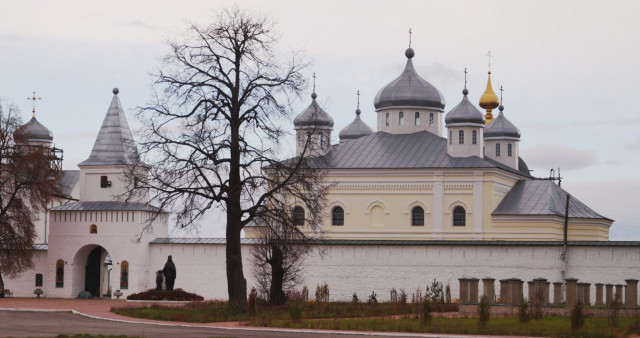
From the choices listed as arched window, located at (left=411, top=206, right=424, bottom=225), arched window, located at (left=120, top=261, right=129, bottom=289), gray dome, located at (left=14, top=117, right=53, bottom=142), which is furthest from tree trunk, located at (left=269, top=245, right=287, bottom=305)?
gray dome, located at (left=14, top=117, right=53, bottom=142)

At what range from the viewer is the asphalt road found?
932 inches

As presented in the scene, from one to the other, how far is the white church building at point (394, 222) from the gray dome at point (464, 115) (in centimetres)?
6

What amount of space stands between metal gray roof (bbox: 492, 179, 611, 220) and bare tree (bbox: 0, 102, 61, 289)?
19.9 m

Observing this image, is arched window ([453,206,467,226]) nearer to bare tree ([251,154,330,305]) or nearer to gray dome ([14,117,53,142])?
bare tree ([251,154,330,305])

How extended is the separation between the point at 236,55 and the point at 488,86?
4146 centimetres

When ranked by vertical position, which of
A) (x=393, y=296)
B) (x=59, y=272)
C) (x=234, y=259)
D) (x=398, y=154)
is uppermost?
(x=398, y=154)

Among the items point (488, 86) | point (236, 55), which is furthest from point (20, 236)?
point (488, 86)

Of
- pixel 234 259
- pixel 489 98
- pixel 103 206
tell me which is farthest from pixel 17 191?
pixel 489 98

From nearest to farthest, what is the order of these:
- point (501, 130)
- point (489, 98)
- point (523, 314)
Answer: point (523, 314), point (501, 130), point (489, 98)

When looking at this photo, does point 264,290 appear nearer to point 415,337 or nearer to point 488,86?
point 415,337

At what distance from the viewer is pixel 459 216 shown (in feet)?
173

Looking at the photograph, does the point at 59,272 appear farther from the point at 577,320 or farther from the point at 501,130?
the point at 501,130

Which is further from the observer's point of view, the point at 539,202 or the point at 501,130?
the point at 501,130

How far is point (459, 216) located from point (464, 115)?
4.82 metres
